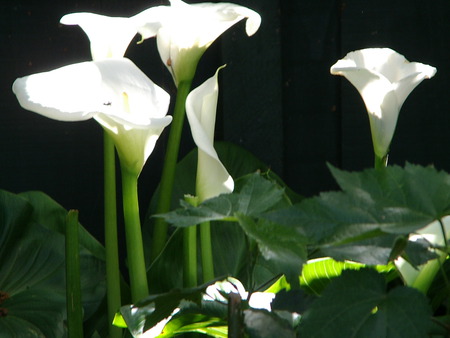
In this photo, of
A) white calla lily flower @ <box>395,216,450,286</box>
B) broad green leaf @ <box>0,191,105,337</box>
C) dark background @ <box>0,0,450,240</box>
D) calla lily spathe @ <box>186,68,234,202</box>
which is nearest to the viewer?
white calla lily flower @ <box>395,216,450,286</box>

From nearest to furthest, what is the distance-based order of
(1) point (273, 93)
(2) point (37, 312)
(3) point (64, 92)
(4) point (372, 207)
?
(4) point (372, 207) → (3) point (64, 92) → (2) point (37, 312) → (1) point (273, 93)

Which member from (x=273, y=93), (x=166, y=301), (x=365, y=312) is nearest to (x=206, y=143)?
(x=166, y=301)

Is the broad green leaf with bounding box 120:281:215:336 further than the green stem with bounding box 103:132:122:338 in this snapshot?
No

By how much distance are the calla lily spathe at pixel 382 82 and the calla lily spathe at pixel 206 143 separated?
0.43 ft

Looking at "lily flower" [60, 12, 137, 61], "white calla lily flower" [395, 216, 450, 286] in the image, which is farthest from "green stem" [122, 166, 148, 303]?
"white calla lily flower" [395, 216, 450, 286]

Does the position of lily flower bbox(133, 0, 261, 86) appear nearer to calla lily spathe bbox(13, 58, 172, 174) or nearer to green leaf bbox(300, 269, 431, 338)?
calla lily spathe bbox(13, 58, 172, 174)

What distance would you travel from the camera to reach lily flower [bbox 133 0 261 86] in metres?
0.70

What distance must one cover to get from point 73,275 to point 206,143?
174 mm

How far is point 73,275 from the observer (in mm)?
645

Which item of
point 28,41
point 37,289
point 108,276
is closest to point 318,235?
point 108,276

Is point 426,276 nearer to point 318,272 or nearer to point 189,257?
point 318,272

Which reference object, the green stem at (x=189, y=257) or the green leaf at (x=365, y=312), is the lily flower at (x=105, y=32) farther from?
the green leaf at (x=365, y=312)

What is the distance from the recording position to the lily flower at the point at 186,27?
2.30 ft

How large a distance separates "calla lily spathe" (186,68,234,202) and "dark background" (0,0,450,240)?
0.37 meters
